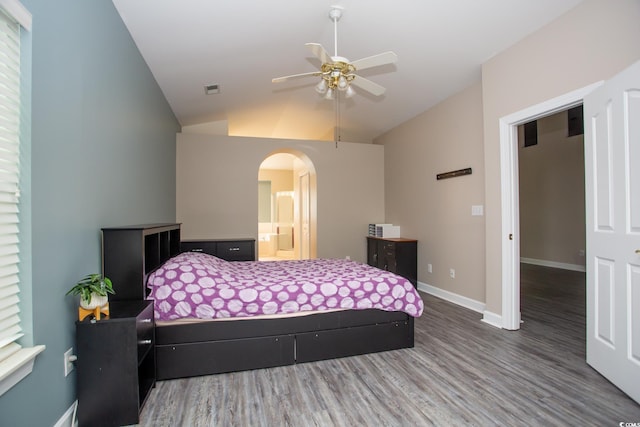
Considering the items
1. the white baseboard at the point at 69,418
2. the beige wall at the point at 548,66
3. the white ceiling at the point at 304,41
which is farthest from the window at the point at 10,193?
the beige wall at the point at 548,66

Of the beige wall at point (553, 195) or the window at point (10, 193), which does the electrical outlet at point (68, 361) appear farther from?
the beige wall at point (553, 195)

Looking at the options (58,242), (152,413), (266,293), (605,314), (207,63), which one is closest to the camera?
(58,242)

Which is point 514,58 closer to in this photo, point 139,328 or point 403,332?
point 403,332

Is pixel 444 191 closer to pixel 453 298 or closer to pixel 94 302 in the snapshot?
pixel 453 298

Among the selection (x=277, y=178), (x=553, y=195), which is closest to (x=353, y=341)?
(x=553, y=195)

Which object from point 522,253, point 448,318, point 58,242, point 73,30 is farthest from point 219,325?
point 522,253

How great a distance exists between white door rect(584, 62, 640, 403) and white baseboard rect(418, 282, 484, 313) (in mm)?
1400

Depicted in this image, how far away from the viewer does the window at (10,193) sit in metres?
1.22

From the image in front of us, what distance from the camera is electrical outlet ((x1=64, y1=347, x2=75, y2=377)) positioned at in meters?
1.64

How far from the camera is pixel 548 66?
2748mm

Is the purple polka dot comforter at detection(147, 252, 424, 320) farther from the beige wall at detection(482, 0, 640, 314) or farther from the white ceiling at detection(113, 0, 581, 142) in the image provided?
the white ceiling at detection(113, 0, 581, 142)

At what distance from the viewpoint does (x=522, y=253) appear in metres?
7.70

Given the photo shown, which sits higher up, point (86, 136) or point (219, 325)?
point (86, 136)

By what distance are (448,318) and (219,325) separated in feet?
8.52
